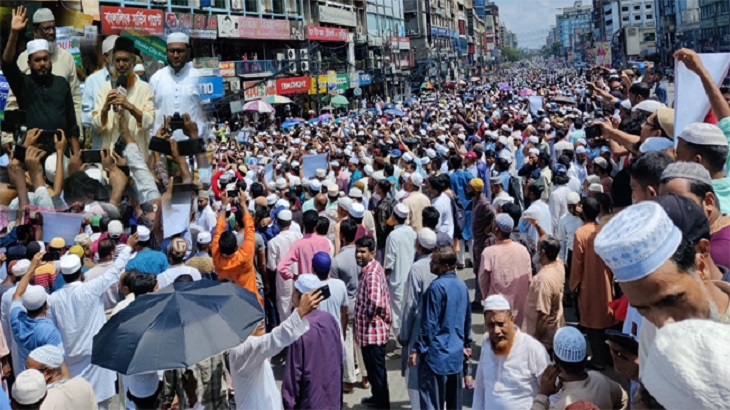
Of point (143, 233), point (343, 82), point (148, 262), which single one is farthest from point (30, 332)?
point (343, 82)

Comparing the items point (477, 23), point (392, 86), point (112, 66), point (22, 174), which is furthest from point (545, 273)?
point (477, 23)

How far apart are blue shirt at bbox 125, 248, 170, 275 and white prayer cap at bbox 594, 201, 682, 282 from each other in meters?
4.88

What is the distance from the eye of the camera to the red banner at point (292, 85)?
139 feet

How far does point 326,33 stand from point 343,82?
3.97 meters

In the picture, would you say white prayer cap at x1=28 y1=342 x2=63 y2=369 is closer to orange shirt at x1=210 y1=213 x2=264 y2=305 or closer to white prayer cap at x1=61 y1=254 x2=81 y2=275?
white prayer cap at x1=61 y1=254 x2=81 y2=275

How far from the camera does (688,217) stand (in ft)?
9.45

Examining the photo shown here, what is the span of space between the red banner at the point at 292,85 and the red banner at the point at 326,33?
9.74 feet

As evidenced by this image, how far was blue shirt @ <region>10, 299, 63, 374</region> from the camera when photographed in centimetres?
520

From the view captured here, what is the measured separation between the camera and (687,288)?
2.25 m

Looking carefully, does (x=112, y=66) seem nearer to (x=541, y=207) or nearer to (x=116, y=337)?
(x=116, y=337)

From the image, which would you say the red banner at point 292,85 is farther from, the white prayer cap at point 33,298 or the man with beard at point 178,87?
→ the white prayer cap at point 33,298

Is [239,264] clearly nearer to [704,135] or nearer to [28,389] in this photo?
[28,389]


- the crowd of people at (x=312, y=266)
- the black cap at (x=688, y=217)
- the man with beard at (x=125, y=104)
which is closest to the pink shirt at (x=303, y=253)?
the crowd of people at (x=312, y=266)

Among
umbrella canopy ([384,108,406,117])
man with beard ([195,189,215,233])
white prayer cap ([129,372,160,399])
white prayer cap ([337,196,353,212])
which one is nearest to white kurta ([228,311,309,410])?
white prayer cap ([129,372,160,399])
